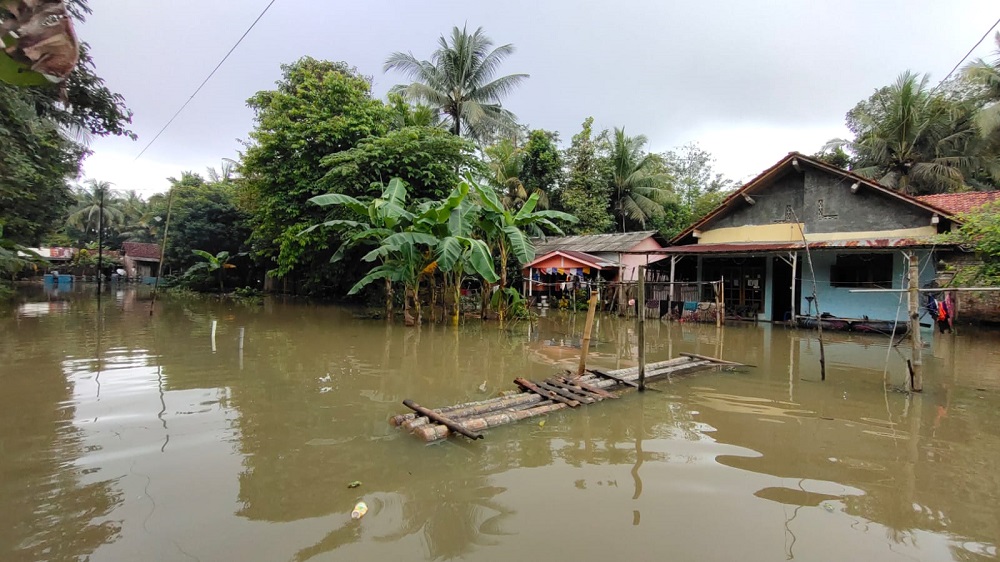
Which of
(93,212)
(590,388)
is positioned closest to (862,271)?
(590,388)

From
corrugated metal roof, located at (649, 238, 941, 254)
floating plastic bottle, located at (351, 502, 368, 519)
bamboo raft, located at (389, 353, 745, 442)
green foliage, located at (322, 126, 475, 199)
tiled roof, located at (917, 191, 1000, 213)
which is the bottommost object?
floating plastic bottle, located at (351, 502, 368, 519)

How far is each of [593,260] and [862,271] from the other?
823 cm

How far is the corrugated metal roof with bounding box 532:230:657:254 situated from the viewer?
64.0ft

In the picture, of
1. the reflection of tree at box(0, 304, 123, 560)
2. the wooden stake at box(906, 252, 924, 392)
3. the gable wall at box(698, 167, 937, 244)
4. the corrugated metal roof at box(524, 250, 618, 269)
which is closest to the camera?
the reflection of tree at box(0, 304, 123, 560)

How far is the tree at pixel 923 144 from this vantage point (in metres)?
20.6

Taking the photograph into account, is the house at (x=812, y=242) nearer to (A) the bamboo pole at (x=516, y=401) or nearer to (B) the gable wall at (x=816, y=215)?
(B) the gable wall at (x=816, y=215)

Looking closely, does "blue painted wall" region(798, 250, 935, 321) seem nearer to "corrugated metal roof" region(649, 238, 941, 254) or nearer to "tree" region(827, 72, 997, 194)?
"corrugated metal roof" region(649, 238, 941, 254)

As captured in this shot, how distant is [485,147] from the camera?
25844 millimetres

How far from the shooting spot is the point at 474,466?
14.3ft

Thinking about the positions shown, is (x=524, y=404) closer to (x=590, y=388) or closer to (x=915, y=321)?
(x=590, y=388)

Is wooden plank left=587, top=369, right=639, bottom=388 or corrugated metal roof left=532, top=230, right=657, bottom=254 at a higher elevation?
corrugated metal roof left=532, top=230, right=657, bottom=254

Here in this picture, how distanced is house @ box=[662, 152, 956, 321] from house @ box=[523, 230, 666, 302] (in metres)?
1.83

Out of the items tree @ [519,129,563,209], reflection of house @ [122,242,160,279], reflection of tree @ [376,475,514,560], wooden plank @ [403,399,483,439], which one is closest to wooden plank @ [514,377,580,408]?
wooden plank @ [403,399,483,439]

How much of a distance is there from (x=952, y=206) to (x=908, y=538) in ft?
54.9
